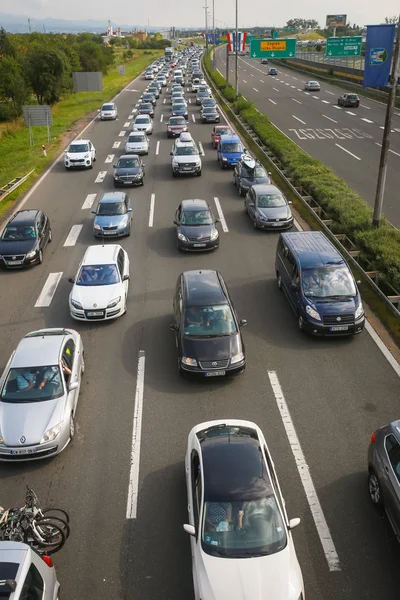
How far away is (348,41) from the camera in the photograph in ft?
174

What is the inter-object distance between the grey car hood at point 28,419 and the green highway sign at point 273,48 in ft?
172

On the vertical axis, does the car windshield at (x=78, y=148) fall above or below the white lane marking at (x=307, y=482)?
above

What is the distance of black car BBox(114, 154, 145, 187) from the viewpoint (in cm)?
2922

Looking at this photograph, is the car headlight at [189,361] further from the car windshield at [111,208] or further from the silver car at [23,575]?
the car windshield at [111,208]

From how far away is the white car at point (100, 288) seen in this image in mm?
15773

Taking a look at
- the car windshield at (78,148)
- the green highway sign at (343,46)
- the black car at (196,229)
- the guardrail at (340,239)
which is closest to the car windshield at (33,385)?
the guardrail at (340,239)

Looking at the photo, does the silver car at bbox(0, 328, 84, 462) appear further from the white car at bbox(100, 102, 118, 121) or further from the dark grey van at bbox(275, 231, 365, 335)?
the white car at bbox(100, 102, 118, 121)

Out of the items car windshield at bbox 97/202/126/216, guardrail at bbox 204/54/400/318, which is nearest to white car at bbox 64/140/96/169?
guardrail at bbox 204/54/400/318

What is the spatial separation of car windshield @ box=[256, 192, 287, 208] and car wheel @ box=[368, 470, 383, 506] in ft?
49.7

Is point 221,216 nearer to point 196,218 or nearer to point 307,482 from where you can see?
point 196,218

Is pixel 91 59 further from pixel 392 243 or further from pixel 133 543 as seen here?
pixel 133 543

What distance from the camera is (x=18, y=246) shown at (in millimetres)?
19938

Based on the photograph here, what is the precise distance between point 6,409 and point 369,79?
16860 millimetres

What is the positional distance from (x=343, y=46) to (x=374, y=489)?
54.2m
